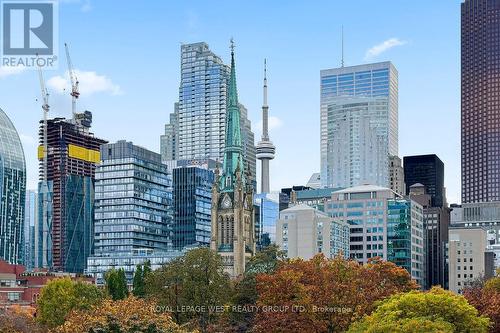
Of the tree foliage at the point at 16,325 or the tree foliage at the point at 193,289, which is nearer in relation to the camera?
the tree foliage at the point at 16,325

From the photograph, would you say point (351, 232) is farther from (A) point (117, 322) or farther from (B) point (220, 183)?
(A) point (117, 322)

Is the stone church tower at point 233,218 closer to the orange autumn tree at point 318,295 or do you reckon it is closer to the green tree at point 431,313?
the orange autumn tree at point 318,295

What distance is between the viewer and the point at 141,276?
417ft

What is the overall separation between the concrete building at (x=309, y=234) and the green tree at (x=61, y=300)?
74.2m

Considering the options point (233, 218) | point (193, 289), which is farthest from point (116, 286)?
point (233, 218)

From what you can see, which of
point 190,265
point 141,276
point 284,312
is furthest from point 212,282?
point 141,276

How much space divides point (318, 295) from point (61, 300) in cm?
3944

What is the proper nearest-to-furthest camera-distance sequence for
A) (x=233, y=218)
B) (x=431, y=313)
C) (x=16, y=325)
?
(x=431, y=313)
(x=16, y=325)
(x=233, y=218)

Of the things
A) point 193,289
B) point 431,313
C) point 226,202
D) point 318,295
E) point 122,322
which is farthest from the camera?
point 226,202

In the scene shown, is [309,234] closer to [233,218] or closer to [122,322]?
[233,218]

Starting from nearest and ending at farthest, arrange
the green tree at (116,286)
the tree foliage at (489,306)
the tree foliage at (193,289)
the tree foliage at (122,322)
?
the tree foliage at (122,322), the tree foliage at (489,306), the tree foliage at (193,289), the green tree at (116,286)

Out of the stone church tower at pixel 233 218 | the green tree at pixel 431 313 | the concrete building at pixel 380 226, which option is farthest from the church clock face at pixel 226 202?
the green tree at pixel 431 313

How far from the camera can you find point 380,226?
633 feet

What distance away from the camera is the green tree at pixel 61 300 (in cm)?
10488
